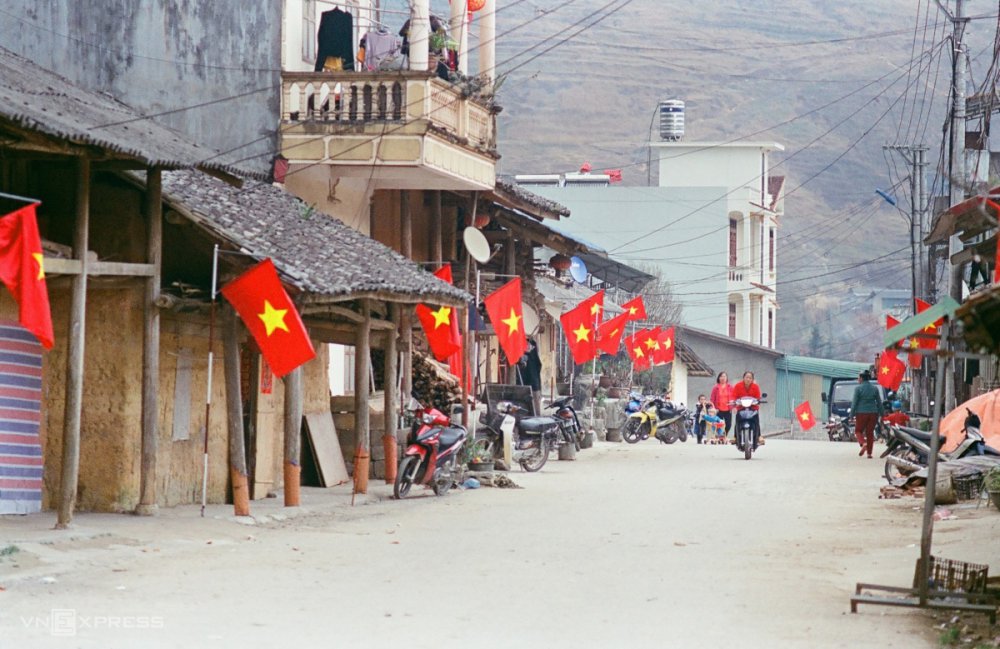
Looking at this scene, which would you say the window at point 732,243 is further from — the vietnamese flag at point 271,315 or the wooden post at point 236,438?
the vietnamese flag at point 271,315

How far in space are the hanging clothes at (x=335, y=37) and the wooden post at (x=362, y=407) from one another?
5528mm

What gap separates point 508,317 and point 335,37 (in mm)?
5413

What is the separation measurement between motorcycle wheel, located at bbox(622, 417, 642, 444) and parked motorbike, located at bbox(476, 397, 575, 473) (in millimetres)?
10910

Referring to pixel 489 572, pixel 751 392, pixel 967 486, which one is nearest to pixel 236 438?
pixel 489 572

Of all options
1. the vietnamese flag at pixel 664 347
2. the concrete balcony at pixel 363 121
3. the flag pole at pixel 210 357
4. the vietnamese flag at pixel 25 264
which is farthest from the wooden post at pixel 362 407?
the vietnamese flag at pixel 664 347

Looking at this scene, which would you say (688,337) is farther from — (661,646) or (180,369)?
(661,646)

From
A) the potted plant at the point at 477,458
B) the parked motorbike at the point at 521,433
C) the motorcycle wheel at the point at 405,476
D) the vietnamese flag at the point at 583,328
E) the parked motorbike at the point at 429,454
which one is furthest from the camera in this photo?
Result: the vietnamese flag at the point at 583,328

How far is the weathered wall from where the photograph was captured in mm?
20875

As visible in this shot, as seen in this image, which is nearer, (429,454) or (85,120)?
(85,120)

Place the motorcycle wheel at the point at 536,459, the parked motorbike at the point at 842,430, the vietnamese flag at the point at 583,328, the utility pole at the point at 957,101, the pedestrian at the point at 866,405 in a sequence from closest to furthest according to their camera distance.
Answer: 1. the motorcycle wheel at the point at 536,459
2. the pedestrian at the point at 866,405
3. the utility pole at the point at 957,101
4. the vietnamese flag at the point at 583,328
5. the parked motorbike at the point at 842,430

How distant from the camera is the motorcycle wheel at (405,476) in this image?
1911 cm

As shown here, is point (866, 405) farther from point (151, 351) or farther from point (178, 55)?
point (151, 351)

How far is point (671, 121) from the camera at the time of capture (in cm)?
7012

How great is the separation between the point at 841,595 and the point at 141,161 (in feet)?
24.9
